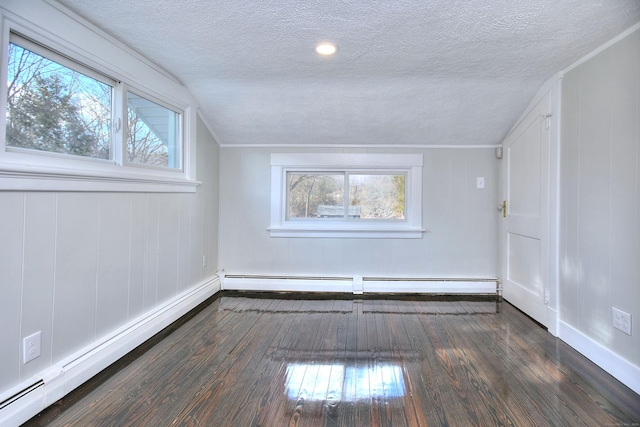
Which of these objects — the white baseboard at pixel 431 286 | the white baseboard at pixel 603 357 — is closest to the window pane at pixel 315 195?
the white baseboard at pixel 431 286

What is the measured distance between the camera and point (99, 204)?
1915 millimetres

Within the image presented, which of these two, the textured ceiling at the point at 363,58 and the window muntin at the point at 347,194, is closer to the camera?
the textured ceiling at the point at 363,58

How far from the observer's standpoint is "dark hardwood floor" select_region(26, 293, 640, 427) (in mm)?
1490

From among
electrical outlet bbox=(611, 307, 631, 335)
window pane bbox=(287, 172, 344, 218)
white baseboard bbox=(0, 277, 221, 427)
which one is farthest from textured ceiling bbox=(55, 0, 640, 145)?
white baseboard bbox=(0, 277, 221, 427)

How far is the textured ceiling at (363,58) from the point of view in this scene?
5.57 feet

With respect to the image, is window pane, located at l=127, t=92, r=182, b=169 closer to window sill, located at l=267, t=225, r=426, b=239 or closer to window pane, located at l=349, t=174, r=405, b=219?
window sill, located at l=267, t=225, r=426, b=239

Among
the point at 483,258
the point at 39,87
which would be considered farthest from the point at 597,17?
the point at 39,87

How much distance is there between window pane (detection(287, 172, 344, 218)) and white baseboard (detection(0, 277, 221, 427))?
5.00 feet

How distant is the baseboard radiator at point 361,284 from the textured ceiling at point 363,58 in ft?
4.68

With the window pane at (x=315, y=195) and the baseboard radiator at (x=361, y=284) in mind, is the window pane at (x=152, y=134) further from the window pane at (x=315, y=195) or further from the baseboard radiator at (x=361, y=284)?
the baseboard radiator at (x=361, y=284)

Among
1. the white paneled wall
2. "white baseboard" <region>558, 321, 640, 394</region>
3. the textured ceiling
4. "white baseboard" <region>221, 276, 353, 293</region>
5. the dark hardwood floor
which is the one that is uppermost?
the textured ceiling

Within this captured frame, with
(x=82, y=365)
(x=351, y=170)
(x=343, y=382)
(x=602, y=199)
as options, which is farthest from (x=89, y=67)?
(x=602, y=199)

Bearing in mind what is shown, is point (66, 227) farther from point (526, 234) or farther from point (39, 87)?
point (526, 234)

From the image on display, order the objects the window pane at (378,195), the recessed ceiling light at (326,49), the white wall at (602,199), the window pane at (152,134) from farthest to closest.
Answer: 1. the window pane at (378,195)
2. the window pane at (152,134)
3. the recessed ceiling light at (326,49)
4. the white wall at (602,199)
